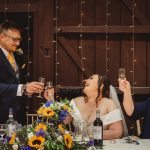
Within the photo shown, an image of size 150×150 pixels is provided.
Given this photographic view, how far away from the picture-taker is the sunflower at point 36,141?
83.2 inches

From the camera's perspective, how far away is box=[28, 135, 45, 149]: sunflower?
2.11 meters

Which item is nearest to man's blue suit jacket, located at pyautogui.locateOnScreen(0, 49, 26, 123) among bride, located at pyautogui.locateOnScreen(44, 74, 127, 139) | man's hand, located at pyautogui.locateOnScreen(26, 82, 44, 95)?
man's hand, located at pyautogui.locateOnScreen(26, 82, 44, 95)

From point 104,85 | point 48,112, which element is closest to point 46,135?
point 48,112

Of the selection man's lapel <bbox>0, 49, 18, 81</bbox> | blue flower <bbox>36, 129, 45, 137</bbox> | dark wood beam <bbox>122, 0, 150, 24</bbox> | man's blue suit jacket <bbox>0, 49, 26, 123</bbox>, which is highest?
dark wood beam <bbox>122, 0, 150, 24</bbox>

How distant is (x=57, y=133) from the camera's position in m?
2.24

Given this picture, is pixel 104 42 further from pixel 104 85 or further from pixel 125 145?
pixel 125 145

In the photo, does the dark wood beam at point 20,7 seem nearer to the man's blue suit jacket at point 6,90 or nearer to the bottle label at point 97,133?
the man's blue suit jacket at point 6,90

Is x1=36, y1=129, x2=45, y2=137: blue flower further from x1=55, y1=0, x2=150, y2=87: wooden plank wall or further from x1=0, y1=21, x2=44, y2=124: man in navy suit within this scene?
x1=55, y1=0, x2=150, y2=87: wooden plank wall

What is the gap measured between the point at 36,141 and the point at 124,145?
31.0 inches

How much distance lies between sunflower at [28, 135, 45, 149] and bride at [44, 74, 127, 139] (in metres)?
1.20

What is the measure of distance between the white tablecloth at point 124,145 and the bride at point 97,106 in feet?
1.46

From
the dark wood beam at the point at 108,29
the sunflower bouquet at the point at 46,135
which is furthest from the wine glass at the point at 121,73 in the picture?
the dark wood beam at the point at 108,29

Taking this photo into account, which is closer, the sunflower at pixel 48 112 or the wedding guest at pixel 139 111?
the sunflower at pixel 48 112

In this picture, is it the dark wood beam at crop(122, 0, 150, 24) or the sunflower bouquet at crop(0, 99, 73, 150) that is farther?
the dark wood beam at crop(122, 0, 150, 24)
